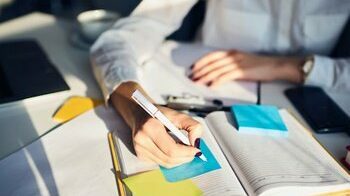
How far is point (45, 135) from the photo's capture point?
659 mm

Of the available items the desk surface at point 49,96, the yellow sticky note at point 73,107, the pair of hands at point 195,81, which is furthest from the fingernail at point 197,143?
the yellow sticky note at point 73,107

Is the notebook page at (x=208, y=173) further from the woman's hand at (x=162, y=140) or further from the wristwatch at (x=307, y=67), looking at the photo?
the wristwatch at (x=307, y=67)

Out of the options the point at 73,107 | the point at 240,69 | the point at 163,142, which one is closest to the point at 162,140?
the point at 163,142

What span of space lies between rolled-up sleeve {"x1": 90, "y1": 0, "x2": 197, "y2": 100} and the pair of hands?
0.06 m

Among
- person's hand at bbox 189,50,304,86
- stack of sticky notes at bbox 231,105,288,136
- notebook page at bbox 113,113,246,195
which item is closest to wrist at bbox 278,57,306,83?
person's hand at bbox 189,50,304,86

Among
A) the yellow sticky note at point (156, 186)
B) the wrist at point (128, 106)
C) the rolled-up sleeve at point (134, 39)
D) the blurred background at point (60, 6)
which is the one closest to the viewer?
the yellow sticky note at point (156, 186)

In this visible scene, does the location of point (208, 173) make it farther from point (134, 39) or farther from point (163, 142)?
point (134, 39)

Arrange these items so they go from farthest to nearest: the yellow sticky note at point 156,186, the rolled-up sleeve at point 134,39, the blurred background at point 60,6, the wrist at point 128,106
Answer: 1. the blurred background at point 60,6
2. the rolled-up sleeve at point 134,39
3. the wrist at point 128,106
4. the yellow sticky note at point 156,186

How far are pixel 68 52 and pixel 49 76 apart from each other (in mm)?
155

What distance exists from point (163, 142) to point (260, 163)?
0.15m

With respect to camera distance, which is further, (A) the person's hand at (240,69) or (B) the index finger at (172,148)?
(A) the person's hand at (240,69)

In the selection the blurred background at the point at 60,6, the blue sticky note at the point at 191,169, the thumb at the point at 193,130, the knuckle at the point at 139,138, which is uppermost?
the blurred background at the point at 60,6

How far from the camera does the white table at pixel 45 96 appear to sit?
67cm

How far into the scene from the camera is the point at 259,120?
2.18 feet
